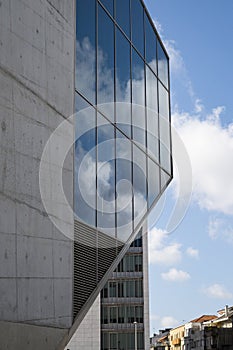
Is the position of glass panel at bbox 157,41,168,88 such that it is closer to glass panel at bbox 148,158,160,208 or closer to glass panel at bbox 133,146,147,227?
glass panel at bbox 148,158,160,208

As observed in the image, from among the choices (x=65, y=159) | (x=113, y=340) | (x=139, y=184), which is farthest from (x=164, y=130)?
(x=113, y=340)

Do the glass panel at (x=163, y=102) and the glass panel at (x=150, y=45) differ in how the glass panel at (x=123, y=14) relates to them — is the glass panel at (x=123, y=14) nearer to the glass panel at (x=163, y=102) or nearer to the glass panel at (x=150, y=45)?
the glass panel at (x=150, y=45)

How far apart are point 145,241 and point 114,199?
229 feet

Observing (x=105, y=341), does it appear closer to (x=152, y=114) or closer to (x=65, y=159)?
(x=152, y=114)

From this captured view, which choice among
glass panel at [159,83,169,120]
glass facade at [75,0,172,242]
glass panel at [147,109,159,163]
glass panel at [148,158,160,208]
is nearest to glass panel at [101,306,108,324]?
glass panel at [159,83,169,120]

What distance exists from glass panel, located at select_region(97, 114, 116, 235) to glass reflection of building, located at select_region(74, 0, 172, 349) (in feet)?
0.09

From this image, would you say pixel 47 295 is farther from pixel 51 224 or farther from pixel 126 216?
pixel 126 216

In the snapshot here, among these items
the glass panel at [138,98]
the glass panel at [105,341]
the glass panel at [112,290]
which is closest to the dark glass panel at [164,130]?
the glass panel at [138,98]

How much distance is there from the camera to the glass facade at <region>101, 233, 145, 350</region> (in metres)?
82.4

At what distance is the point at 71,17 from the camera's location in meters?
17.1

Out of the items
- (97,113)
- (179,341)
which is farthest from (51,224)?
(179,341)

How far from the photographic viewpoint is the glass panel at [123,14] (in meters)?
21.0

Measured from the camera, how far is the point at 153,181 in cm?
2273

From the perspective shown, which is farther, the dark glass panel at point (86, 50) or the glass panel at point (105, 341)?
the glass panel at point (105, 341)
